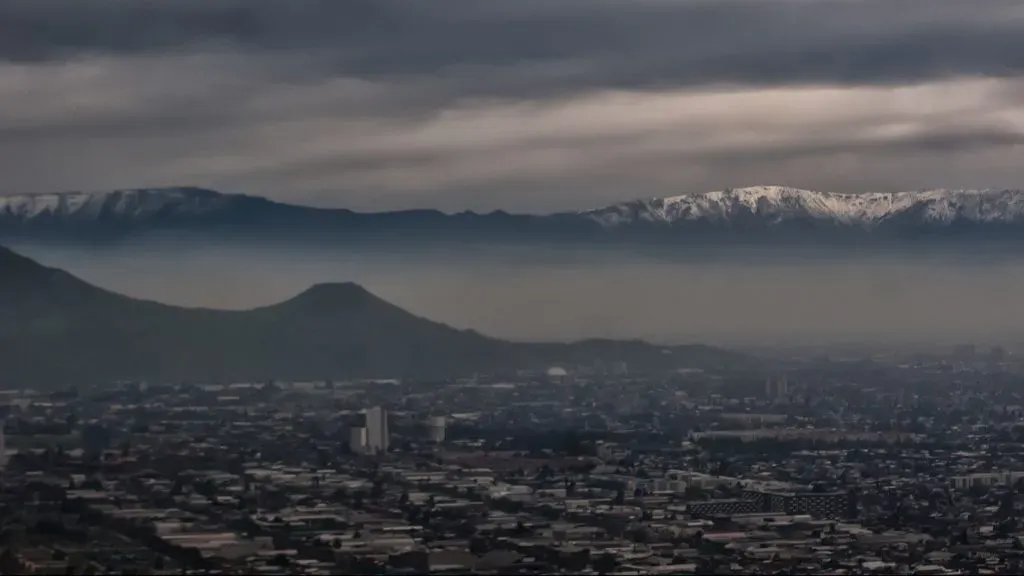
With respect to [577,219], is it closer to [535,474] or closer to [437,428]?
[437,428]

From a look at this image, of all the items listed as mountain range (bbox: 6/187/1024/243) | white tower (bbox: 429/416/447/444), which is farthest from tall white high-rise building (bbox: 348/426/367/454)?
mountain range (bbox: 6/187/1024/243)

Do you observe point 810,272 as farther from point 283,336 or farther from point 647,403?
point 283,336

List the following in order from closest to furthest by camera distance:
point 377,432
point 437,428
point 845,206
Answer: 1. point 377,432
2. point 437,428
3. point 845,206

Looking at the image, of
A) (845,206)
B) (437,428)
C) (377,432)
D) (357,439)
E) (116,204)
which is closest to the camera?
(357,439)

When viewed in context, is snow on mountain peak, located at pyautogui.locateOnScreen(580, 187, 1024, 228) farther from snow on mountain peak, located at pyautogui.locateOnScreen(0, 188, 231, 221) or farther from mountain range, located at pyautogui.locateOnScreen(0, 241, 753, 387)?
snow on mountain peak, located at pyautogui.locateOnScreen(0, 188, 231, 221)

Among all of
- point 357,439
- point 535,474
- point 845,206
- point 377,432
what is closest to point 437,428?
point 377,432

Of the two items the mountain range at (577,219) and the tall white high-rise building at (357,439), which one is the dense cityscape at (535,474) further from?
the mountain range at (577,219)

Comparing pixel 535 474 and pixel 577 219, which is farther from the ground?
pixel 577 219
